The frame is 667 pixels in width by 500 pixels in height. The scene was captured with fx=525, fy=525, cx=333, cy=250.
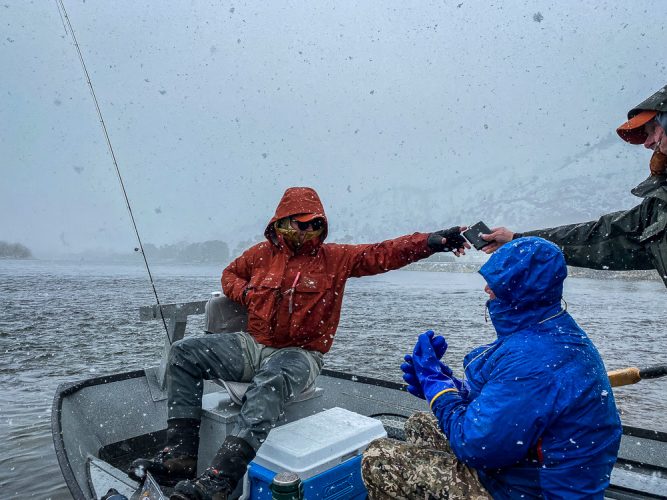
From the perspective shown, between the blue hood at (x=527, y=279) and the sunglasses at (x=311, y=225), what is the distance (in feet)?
6.80

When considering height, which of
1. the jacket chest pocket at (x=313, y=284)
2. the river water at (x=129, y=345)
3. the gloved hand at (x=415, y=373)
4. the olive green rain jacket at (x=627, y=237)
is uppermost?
the jacket chest pocket at (x=313, y=284)

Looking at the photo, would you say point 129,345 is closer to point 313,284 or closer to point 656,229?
point 313,284

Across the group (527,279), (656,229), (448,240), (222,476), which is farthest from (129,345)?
(527,279)

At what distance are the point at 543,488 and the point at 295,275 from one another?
7.38ft

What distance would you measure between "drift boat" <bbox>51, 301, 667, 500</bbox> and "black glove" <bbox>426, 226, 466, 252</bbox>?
4.22 feet

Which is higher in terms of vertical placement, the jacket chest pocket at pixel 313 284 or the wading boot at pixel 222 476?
the jacket chest pocket at pixel 313 284

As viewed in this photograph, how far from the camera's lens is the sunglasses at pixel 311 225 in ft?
12.5

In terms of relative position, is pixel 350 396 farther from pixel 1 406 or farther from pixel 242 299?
pixel 1 406

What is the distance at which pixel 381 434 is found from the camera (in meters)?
2.99

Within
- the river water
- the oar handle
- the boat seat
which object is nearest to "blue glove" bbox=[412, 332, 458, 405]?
the oar handle

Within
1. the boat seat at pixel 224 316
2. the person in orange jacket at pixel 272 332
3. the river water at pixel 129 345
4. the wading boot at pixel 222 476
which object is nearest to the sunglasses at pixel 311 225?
the person in orange jacket at pixel 272 332

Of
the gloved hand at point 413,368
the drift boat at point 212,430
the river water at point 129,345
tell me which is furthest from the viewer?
the river water at point 129,345

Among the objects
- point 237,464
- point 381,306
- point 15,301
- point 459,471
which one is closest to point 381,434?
point 237,464

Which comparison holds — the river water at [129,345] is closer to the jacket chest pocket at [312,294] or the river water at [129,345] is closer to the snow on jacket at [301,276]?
the snow on jacket at [301,276]
